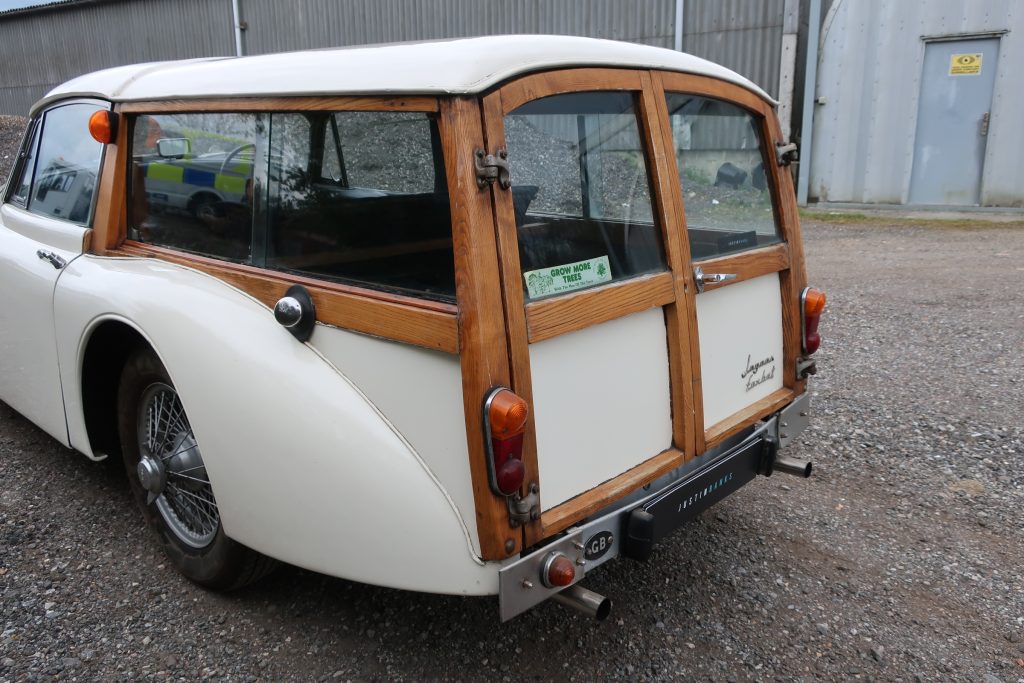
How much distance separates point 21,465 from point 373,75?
9.65 ft

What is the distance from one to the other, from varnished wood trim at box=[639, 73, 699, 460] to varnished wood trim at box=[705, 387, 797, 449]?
0.67ft

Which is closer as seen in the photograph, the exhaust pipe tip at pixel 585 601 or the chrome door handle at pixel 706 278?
the exhaust pipe tip at pixel 585 601

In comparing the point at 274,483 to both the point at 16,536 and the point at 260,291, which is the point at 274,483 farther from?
the point at 16,536

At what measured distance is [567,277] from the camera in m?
2.28

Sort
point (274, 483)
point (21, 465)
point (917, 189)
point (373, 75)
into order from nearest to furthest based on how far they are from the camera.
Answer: point (373, 75), point (274, 483), point (21, 465), point (917, 189)

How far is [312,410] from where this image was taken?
225 cm

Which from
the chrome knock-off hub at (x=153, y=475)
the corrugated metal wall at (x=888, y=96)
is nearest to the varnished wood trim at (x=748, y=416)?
the chrome knock-off hub at (x=153, y=475)

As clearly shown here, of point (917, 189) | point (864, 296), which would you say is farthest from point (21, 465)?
point (917, 189)

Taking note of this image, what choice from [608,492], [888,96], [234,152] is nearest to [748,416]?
[608,492]

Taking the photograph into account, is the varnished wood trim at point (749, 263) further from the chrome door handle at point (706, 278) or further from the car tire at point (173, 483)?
the car tire at point (173, 483)

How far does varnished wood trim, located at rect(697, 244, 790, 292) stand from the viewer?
2.73m

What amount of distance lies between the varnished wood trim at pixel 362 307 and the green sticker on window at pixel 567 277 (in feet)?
0.88

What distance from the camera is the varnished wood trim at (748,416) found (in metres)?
2.80

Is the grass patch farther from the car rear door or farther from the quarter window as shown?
the quarter window
